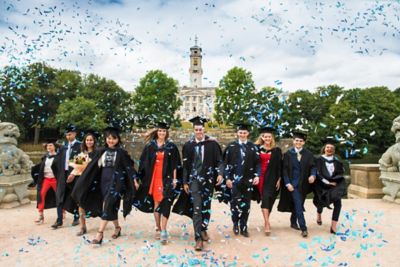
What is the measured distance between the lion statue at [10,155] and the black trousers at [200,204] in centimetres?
569

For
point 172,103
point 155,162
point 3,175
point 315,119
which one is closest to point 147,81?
point 172,103

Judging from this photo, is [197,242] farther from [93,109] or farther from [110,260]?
[93,109]

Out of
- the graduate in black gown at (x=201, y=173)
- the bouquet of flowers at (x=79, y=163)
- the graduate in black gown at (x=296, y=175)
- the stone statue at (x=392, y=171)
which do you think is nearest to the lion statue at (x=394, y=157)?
the stone statue at (x=392, y=171)

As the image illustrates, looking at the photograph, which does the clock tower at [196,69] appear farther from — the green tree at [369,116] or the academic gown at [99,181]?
the academic gown at [99,181]

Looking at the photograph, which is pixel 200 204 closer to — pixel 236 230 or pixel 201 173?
pixel 201 173

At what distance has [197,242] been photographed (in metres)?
5.75

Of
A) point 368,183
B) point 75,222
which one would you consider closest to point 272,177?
point 75,222

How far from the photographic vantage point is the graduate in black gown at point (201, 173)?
6.33m

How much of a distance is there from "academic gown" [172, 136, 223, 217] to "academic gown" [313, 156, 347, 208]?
2.12 metres

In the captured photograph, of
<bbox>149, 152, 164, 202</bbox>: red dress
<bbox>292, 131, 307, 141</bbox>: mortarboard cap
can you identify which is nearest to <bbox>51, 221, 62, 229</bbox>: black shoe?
<bbox>149, 152, 164, 202</bbox>: red dress

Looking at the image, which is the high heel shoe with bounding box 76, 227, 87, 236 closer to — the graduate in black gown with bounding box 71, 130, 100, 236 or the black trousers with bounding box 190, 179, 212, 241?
the graduate in black gown with bounding box 71, 130, 100, 236

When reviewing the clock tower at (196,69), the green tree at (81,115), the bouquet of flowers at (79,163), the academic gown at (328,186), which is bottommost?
the academic gown at (328,186)

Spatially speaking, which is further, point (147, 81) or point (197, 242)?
point (147, 81)

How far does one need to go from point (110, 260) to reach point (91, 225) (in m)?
2.49
